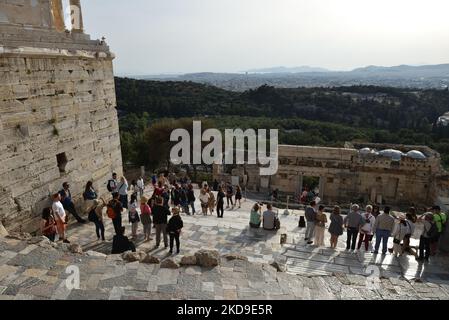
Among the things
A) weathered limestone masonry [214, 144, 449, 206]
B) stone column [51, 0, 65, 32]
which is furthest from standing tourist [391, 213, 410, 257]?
weathered limestone masonry [214, 144, 449, 206]

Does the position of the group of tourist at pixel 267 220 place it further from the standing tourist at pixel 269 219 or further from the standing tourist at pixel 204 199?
the standing tourist at pixel 204 199

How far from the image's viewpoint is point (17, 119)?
26.5 ft

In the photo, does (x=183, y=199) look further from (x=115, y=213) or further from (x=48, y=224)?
(x=48, y=224)

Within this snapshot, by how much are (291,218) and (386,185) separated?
12344mm

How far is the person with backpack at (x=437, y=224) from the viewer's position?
788 centimetres

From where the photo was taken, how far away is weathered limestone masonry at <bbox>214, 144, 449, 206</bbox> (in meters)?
21.3

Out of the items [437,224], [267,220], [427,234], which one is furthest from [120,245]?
[437,224]

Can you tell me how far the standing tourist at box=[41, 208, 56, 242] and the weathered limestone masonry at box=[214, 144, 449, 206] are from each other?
1448cm

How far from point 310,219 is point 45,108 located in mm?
7466

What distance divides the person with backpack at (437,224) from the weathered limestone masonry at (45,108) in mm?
9523

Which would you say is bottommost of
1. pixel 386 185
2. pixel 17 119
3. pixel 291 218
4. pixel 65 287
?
pixel 386 185

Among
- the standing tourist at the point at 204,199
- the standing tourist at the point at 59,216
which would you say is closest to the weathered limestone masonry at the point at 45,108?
the standing tourist at the point at 59,216

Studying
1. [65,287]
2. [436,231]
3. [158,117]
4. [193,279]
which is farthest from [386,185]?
[158,117]
